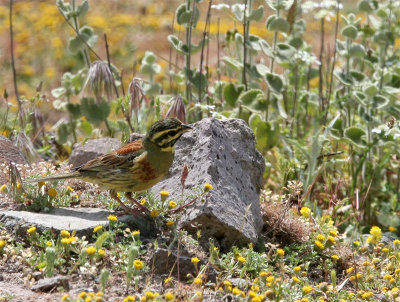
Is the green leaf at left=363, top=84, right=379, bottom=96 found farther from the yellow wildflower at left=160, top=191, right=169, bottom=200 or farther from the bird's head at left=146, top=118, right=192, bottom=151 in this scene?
the yellow wildflower at left=160, top=191, right=169, bottom=200

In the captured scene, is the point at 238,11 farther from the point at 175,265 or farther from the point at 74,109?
the point at 175,265

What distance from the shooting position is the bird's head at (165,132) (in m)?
5.21

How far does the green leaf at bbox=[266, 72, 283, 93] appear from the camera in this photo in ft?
24.3

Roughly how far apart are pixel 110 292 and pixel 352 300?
1.70 meters

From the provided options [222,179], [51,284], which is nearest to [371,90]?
[222,179]

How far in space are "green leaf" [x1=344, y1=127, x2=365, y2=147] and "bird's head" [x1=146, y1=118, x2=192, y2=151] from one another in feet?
8.08

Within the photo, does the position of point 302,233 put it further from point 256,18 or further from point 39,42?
point 39,42

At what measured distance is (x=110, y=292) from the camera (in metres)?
4.43

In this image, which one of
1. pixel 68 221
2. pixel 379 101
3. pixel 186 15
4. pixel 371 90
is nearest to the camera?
pixel 68 221

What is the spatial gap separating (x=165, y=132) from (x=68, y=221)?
3.24 ft

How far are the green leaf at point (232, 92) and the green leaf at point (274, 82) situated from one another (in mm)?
373

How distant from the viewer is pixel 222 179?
213 inches

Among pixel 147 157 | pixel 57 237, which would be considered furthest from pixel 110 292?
pixel 147 157

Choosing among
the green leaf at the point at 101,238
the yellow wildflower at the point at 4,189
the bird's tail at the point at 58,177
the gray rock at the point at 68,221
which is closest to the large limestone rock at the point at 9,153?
the yellow wildflower at the point at 4,189
